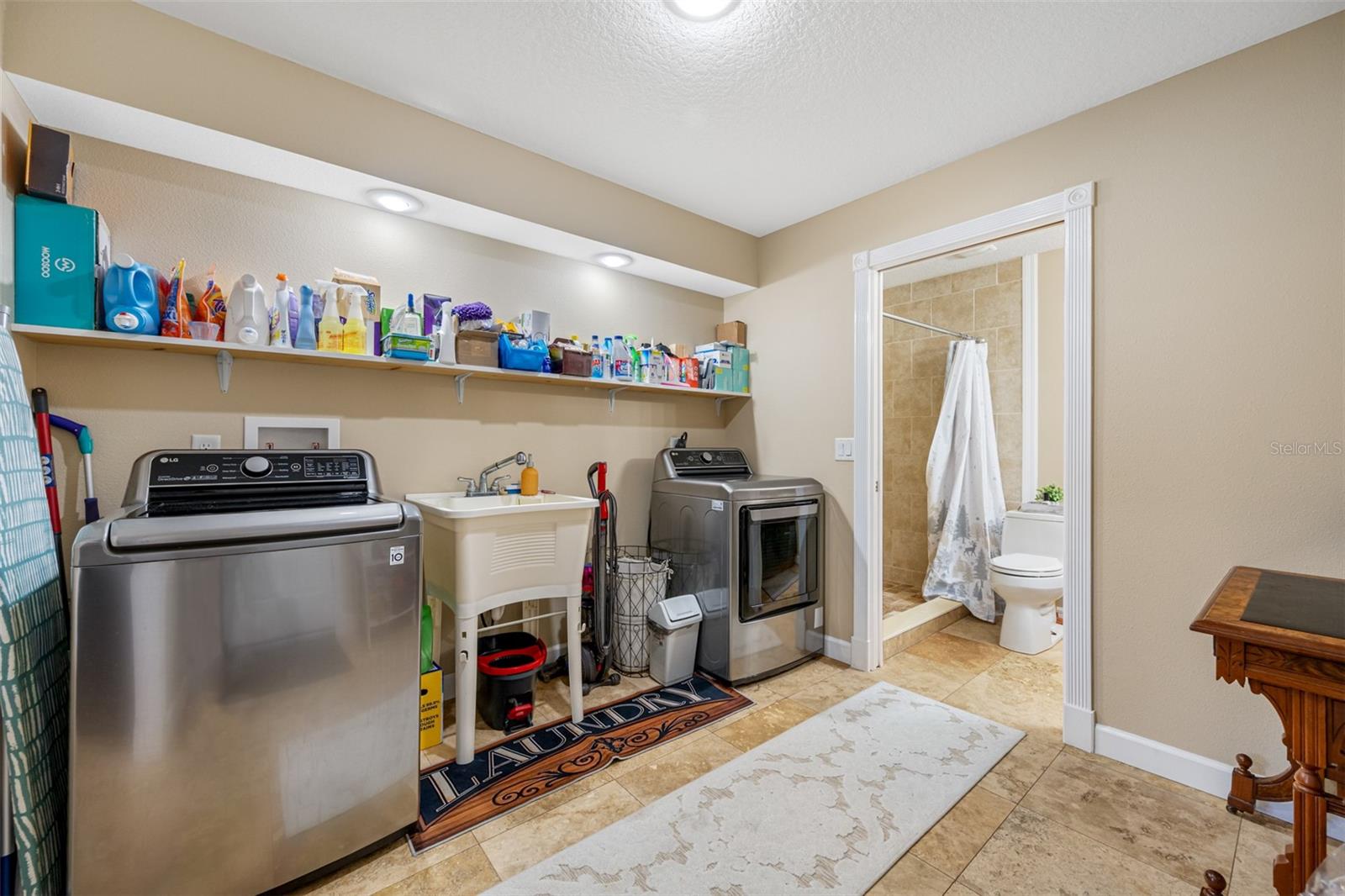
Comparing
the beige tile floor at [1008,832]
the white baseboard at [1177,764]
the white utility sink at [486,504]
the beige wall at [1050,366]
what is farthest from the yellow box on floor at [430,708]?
the beige wall at [1050,366]

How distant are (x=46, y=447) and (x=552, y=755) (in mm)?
1820

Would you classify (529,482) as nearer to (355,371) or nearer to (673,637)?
(355,371)

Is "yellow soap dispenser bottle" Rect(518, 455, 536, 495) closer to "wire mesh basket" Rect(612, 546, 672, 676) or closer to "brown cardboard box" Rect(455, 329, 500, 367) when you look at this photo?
"brown cardboard box" Rect(455, 329, 500, 367)

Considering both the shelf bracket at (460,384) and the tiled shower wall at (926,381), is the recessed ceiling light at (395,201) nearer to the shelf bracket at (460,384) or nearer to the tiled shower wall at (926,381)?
the shelf bracket at (460,384)

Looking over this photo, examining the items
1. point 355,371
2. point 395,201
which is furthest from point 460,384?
point 395,201

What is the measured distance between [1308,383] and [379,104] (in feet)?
10.5

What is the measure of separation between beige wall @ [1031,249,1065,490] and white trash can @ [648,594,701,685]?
2650 mm

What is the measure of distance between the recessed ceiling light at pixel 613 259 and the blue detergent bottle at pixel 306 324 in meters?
1.33

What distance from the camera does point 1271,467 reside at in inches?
68.7

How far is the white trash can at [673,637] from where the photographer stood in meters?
2.65

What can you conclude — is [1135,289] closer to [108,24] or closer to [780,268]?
[780,268]

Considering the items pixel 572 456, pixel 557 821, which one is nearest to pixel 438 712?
pixel 557 821

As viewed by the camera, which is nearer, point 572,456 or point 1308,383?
point 1308,383

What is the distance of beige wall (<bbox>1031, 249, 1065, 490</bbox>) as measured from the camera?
3672 millimetres
